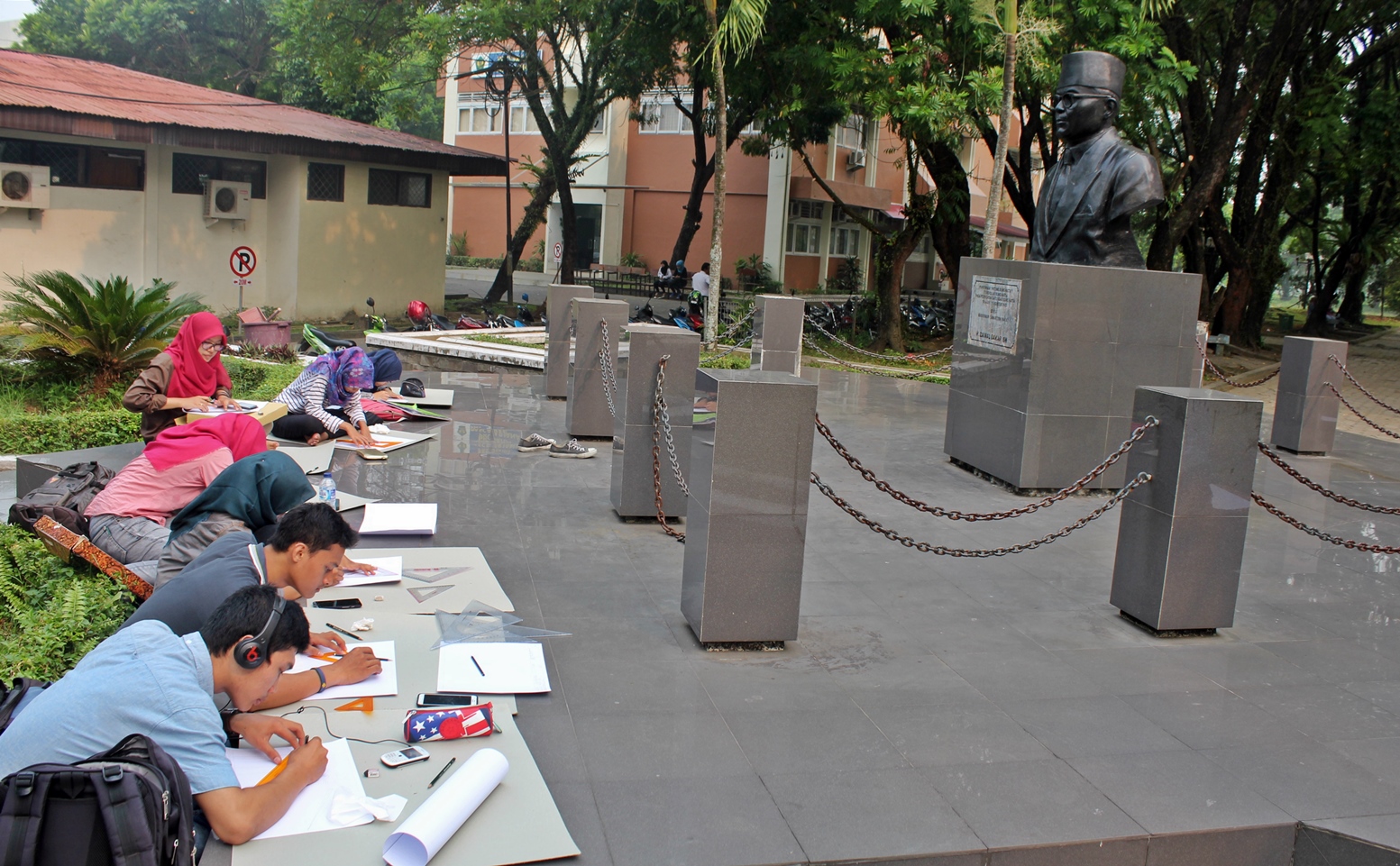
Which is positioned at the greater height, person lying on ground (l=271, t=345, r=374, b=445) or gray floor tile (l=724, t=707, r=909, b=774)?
person lying on ground (l=271, t=345, r=374, b=445)

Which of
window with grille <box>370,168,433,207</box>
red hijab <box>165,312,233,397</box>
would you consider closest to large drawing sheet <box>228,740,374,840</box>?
red hijab <box>165,312,233,397</box>

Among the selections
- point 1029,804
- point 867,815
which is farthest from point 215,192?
point 1029,804

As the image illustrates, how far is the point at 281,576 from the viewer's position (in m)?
4.42

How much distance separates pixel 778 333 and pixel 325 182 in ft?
40.4

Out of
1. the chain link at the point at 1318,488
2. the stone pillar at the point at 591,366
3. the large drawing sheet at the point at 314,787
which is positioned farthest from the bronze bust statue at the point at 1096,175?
the large drawing sheet at the point at 314,787

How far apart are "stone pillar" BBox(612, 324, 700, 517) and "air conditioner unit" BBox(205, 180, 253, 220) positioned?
48.7ft

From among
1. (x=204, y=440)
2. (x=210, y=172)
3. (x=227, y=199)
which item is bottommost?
(x=204, y=440)

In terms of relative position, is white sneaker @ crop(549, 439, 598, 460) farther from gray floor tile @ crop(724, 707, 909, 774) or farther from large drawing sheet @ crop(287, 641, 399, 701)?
gray floor tile @ crop(724, 707, 909, 774)

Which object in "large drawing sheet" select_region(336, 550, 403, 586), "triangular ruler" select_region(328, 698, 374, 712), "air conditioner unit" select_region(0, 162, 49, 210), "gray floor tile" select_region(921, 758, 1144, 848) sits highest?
"air conditioner unit" select_region(0, 162, 49, 210)

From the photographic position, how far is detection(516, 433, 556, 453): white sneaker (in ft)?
31.4

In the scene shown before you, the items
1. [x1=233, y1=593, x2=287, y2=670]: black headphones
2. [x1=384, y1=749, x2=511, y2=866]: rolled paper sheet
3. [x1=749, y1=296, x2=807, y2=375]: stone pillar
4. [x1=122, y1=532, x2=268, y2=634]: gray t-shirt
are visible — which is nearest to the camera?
[x1=384, y1=749, x2=511, y2=866]: rolled paper sheet

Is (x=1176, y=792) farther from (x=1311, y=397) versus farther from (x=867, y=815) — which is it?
(x=1311, y=397)

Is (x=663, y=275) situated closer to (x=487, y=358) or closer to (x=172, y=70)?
(x=487, y=358)

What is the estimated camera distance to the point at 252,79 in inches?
1444
